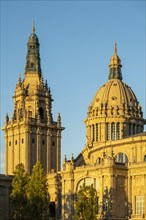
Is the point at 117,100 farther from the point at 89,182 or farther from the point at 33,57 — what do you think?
the point at 89,182

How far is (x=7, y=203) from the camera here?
149m

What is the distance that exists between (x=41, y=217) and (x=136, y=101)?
60.2 m

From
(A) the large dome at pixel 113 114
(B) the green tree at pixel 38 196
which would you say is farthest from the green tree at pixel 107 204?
(A) the large dome at pixel 113 114

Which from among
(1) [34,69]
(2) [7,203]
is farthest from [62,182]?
(1) [34,69]

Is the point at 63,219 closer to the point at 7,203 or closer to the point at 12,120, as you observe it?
the point at 7,203

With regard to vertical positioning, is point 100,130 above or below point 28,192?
above

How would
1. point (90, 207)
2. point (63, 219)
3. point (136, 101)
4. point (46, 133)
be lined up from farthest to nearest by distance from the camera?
point (136, 101)
point (46, 133)
point (63, 219)
point (90, 207)

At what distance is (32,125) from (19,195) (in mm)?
36051

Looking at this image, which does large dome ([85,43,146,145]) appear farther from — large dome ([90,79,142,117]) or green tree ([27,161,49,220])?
green tree ([27,161,49,220])

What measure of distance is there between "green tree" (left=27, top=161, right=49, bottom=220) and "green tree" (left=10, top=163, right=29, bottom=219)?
4.95 ft

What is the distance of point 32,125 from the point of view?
531 feet

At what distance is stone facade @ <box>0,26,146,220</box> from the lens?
127562 millimetres

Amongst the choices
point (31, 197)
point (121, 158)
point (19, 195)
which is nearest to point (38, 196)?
point (31, 197)

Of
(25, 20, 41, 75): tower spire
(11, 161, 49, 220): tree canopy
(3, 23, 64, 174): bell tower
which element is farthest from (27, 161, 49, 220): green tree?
(25, 20, 41, 75): tower spire
